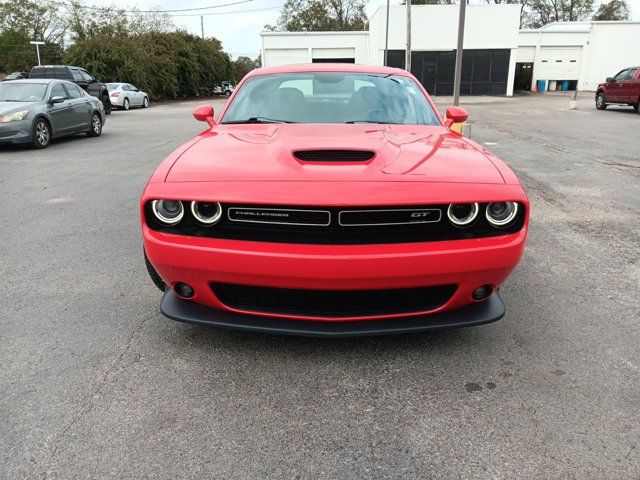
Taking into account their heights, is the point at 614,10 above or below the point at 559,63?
above

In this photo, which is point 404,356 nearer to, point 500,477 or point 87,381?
point 500,477

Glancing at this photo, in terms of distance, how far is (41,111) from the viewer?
10773 millimetres

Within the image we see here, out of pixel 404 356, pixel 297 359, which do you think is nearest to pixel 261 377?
pixel 297 359

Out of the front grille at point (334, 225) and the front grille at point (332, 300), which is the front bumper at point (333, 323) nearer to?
the front grille at point (332, 300)

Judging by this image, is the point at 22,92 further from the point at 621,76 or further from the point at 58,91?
the point at 621,76

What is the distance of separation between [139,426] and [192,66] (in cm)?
4185

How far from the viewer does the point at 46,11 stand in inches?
1973

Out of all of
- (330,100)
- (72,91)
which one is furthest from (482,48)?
(330,100)

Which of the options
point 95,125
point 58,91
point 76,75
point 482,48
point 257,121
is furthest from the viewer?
point 482,48

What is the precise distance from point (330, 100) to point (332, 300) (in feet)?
6.45

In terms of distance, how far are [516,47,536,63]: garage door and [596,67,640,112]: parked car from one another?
21.6 metres

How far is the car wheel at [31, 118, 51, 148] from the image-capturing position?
10.8 meters

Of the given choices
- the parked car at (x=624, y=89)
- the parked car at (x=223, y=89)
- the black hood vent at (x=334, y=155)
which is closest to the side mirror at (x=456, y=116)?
the black hood vent at (x=334, y=155)

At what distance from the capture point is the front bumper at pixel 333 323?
96.5 inches
